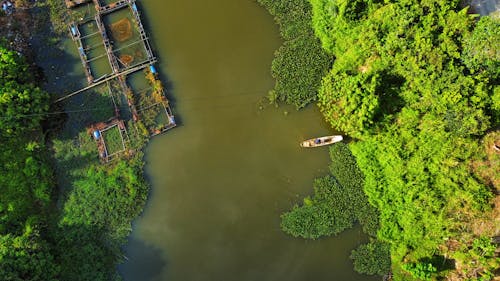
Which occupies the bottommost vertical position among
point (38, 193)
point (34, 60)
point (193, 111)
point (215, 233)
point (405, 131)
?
point (215, 233)

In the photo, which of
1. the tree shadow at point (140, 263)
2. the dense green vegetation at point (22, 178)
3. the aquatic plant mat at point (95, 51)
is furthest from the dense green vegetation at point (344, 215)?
the aquatic plant mat at point (95, 51)

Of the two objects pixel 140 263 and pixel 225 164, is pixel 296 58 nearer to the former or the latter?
pixel 225 164

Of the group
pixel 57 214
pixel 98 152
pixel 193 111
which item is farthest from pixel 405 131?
pixel 57 214

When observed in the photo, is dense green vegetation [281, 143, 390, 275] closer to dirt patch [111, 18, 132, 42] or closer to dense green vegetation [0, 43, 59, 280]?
dense green vegetation [0, 43, 59, 280]

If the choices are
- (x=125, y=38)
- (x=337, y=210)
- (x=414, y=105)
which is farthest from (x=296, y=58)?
(x=125, y=38)

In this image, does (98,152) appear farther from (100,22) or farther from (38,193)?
(100,22)

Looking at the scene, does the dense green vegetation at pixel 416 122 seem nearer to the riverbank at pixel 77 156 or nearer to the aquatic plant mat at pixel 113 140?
the riverbank at pixel 77 156
